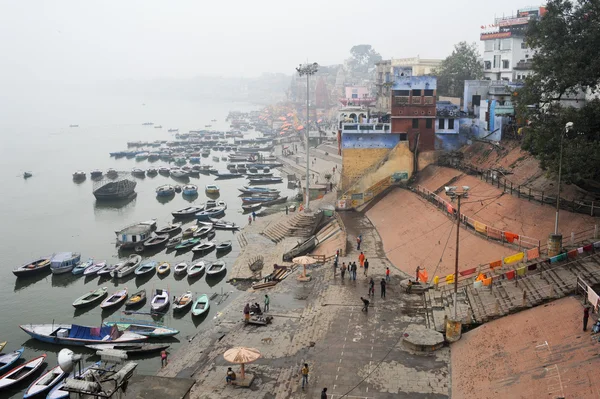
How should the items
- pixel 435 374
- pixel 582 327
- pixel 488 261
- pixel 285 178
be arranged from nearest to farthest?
pixel 582 327
pixel 435 374
pixel 488 261
pixel 285 178

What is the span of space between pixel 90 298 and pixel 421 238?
20907 millimetres

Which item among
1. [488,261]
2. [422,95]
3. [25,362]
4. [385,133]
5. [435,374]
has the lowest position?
[25,362]

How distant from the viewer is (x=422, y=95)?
4334 cm

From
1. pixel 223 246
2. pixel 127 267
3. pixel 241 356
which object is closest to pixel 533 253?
pixel 241 356

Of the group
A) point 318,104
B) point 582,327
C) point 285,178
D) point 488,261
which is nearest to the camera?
point 582,327

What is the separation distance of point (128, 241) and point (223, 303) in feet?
51.7

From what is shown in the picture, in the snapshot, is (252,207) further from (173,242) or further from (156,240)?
(156,240)

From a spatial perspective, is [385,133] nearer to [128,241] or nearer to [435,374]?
[128,241]

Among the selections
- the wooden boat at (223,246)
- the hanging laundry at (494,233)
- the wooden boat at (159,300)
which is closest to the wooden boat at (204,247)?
the wooden boat at (223,246)

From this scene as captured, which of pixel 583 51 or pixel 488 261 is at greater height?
pixel 583 51

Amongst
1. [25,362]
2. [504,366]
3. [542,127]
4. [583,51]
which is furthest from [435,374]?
[25,362]

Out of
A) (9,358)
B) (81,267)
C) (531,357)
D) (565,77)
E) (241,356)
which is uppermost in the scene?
(565,77)

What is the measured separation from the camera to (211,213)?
54281 mm

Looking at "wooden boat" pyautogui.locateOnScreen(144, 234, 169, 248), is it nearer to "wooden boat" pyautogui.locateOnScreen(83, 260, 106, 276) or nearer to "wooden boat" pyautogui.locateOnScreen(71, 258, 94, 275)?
"wooden boat" pyautogui.locateOnScreen(83, 260, 106, 276)
